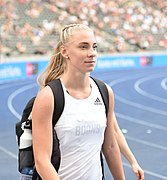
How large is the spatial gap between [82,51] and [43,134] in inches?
19.5

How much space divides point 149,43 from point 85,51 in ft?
90.7

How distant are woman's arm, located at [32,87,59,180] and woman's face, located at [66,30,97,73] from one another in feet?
0.72

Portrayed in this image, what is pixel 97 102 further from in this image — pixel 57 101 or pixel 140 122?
pixel 140 122

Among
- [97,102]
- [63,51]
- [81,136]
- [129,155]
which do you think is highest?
[63,51]

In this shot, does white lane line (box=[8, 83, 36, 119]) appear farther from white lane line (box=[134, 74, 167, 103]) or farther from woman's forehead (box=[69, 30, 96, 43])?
woman's forehead (box=[69, 30, 96, 43])

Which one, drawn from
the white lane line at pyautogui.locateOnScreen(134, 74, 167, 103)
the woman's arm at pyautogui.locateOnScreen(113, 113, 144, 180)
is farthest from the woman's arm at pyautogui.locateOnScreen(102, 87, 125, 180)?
the white lane line at pyautogui.locateOnScreen(134, 74, 167, 103)

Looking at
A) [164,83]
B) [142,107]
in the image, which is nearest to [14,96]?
[142,107]

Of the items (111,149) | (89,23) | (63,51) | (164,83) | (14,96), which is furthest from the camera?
(89,23)

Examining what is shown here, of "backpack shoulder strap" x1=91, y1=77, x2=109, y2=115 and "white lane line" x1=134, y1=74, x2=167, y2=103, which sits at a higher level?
"backpack shoulder strap" x1=91, y1=77, x2=109, y2=115

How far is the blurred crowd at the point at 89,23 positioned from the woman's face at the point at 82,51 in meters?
19.0

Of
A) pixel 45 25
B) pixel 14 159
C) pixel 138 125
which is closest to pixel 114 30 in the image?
pixel 45 25

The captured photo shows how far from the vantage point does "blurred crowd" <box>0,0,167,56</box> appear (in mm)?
23609

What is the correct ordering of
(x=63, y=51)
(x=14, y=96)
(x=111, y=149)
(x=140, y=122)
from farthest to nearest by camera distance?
1. (x=14, y=96)
2. (x=140, y=122)
3. (x=111, y=149)
4. (x=63, y=51)

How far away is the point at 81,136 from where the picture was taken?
2.86 meters
